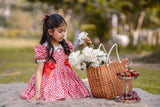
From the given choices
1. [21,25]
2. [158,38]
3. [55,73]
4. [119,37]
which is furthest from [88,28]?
[21,25]

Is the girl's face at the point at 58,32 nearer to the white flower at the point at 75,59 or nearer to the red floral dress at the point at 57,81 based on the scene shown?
the red floral dress at the point at 57,81

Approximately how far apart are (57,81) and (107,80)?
30.0 inches

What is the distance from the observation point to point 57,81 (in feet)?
13.1

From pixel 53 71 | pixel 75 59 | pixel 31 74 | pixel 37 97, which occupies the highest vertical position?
pixel 75 59

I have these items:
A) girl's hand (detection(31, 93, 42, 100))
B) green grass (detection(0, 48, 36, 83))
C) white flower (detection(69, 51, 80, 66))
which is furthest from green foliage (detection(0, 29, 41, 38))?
white flower (detection(69, 51, 80, 66))

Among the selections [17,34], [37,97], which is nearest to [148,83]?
[37,97]

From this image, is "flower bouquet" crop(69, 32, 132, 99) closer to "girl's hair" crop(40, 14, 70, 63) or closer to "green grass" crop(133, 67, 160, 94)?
"girl's hair" crop(40, 14, 70, 63)

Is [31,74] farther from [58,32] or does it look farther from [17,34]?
[17,34]

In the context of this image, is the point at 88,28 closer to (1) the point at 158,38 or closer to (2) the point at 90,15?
(2) the point at 90,15

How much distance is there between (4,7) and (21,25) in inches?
168

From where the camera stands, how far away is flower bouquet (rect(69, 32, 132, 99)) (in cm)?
370

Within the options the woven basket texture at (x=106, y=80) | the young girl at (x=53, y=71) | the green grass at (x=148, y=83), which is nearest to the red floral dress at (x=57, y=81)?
the young girl at (x=53, y=71)

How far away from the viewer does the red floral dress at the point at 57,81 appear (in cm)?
390

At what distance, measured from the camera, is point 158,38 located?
19.3m
